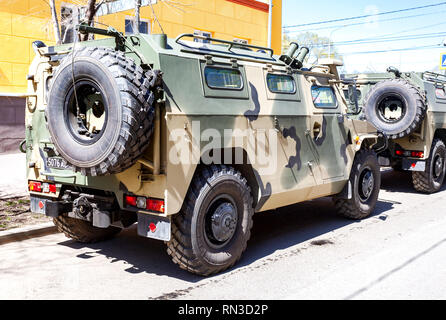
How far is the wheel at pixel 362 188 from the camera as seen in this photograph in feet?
24.7

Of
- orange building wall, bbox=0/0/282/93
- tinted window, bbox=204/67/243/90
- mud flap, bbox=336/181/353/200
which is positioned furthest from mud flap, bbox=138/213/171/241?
orange building wall, bbox=0/0/282/93

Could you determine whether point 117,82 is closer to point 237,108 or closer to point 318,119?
point 237,108

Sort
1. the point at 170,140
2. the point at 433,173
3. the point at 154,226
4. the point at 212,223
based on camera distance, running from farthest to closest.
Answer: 1. the point at 433,173
2. the point at 212,223
3. the point at 154,226
4. the point at 170,140

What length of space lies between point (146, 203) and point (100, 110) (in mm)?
1035

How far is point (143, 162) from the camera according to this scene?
4.64m

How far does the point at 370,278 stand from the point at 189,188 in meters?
2.11

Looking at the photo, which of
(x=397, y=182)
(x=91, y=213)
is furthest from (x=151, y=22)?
(x=91, y=213)

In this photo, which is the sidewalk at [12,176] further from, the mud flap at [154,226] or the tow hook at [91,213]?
the mud flap at [154,226]

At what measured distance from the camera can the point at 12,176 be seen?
10094mm

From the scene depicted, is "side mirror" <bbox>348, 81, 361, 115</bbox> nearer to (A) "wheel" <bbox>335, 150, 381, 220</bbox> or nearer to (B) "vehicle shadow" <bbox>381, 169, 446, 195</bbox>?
(A) "wheel" <bbox>335, 150, 381, 220</bbox>

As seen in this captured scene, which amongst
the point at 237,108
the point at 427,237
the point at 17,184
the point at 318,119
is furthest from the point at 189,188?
the point at 17,184

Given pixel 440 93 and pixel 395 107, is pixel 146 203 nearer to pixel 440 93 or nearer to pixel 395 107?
pixel 395 107

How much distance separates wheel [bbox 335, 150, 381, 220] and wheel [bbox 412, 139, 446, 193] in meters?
2.82

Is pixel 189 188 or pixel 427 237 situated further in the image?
pixel 427 237
